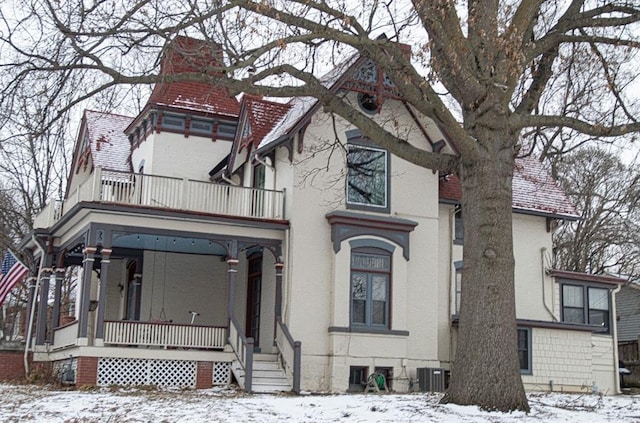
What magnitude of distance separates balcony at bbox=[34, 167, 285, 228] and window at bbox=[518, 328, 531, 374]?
25.3 ft

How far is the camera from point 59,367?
71.7 ft

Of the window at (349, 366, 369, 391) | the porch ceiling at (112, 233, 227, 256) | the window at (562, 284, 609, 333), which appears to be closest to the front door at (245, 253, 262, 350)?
the porch ceiling at (112, 233, 227, 256)

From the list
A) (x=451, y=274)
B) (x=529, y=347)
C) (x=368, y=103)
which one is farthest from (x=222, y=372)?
(x=529, y=347)

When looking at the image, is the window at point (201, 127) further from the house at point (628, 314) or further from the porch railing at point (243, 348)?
the house at point (628, 314)

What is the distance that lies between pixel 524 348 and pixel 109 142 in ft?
51.3

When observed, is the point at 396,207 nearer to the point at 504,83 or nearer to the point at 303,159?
the point at 303,159

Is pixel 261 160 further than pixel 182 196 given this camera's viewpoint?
Yes

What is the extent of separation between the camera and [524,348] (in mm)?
24031

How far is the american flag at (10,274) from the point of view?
23.7 m

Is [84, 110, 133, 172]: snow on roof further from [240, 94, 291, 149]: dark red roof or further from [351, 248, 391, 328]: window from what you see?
[351, 248, 391, 328]: window

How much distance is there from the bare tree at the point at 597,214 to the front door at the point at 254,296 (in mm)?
18037

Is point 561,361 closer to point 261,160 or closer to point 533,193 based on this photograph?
point 533,193

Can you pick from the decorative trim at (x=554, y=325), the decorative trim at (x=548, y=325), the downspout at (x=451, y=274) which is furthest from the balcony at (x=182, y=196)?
the decorative trim at (x=554, y=325)

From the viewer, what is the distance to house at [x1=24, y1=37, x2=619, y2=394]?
20.5 m
